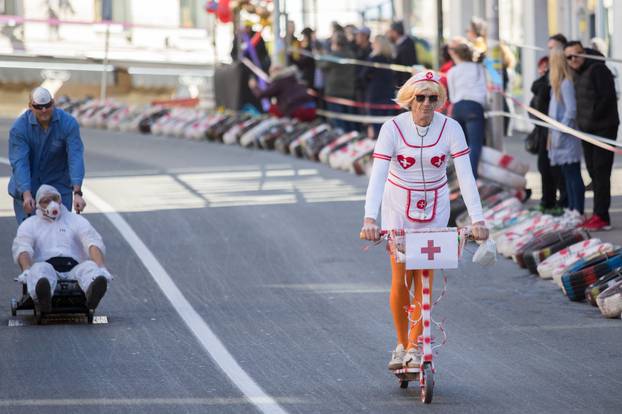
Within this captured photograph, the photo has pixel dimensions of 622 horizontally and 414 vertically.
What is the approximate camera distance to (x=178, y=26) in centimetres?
5278

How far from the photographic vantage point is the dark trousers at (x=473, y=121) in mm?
18062

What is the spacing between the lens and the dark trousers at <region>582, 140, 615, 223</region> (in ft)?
51.2

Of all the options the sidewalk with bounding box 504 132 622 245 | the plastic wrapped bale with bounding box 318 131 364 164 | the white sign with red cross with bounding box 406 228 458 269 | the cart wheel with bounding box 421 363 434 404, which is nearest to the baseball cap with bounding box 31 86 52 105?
the white sign with red cross with bounding box 406 228 458 269

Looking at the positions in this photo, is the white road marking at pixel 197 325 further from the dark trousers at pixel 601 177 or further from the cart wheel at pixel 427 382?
the dark trousers at pixel 601 177

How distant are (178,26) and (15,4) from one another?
611 centimetres

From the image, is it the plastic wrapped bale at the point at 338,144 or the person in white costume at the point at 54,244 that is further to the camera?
the plastic wrapped bale at the point at 338,144

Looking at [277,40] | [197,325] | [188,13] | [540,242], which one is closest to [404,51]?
[277,40]

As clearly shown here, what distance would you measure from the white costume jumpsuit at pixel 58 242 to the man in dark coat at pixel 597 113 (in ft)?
18.5

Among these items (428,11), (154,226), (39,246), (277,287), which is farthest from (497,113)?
(428,11)

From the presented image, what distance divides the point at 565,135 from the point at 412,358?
7540 millimetres

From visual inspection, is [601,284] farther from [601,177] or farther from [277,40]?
[277,40]

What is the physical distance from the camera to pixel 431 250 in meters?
8.91

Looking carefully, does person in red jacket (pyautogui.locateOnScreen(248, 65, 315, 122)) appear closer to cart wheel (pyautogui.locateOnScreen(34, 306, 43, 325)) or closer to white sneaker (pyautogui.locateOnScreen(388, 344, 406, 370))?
cart wheel (pyautogui.locateOnScreen(34, 306, 43, 325))

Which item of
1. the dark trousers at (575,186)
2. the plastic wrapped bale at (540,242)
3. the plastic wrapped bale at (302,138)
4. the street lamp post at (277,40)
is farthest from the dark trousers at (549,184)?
the street lamp post at (277,40)
